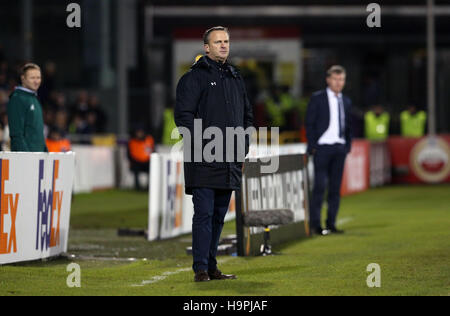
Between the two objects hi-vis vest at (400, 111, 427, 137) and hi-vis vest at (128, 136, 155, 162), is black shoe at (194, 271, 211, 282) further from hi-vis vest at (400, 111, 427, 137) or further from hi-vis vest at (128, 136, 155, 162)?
hi-vis vest at (400, 111, 427, 137)

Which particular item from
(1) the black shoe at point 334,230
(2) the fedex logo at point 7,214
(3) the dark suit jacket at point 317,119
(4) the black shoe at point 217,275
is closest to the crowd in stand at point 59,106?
(3) the dark suit jacket at point 317,119

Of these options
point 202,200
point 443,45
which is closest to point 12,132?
point 202,200

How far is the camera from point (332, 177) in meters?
14.6

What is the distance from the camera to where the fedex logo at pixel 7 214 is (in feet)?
35.1

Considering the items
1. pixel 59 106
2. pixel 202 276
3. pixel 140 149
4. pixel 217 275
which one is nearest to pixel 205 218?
pixel 202 276

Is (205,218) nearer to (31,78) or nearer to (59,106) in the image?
(31,78)

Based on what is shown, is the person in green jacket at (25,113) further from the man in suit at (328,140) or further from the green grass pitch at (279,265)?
the man in suit at (328,140)

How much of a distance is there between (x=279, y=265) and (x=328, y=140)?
12.7 ft

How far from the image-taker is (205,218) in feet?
30.6

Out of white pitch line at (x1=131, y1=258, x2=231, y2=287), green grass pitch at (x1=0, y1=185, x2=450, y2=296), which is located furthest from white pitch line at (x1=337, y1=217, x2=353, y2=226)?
white pitch line at (x1=131, y1=258, x2=231, y2=287)

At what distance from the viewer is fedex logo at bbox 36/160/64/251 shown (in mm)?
11484

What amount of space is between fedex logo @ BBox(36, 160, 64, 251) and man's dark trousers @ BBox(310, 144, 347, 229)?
151 inches
